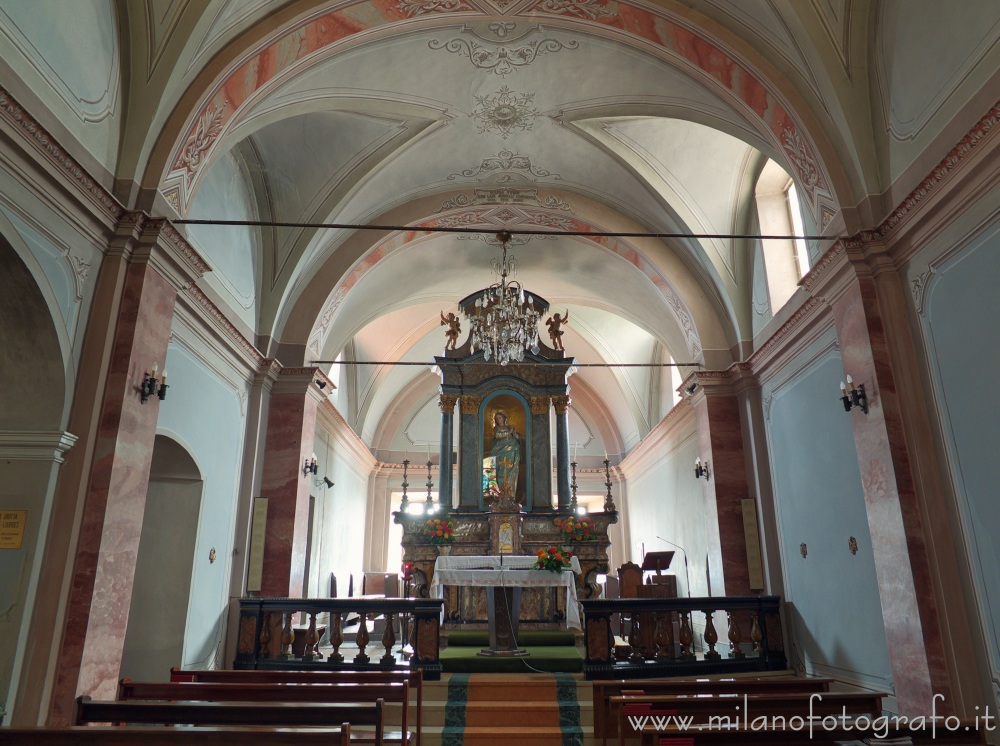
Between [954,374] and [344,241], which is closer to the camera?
[954,374]

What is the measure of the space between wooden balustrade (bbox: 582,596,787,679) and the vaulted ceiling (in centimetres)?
395

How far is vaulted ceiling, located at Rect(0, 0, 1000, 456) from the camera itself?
6.35 m

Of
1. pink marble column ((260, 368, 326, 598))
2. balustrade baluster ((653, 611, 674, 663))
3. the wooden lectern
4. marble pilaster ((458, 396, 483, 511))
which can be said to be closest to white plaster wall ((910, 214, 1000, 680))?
balustrade baluster ((653, 611, 674, 663))

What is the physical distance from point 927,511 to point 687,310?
19.5ft

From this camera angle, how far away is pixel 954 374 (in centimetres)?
559

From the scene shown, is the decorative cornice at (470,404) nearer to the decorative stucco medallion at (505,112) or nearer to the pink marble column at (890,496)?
the decorative stucco medallion at (505,112)

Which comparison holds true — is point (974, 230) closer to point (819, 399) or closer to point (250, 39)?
point (819, 399)

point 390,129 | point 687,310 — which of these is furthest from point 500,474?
point 390,129

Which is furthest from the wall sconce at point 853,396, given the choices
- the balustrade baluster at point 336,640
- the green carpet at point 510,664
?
the balustrade baluster at point 336,640

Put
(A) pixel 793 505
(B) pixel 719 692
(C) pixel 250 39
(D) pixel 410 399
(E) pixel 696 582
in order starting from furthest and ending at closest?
(D) pixel 410 399
(E) pixel 696 582
(A) pixel 793 505
(C) pixel 250 39
(B) pixel 719 692

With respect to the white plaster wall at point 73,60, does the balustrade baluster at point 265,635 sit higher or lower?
lower

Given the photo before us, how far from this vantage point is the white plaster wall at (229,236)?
841 cm

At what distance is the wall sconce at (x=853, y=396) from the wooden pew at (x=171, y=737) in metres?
5.32

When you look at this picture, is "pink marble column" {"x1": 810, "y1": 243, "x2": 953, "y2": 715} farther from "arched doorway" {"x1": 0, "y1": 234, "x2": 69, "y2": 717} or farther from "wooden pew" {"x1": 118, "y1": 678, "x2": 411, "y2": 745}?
"arched doorway" {"x1": 0, "y1": 234, "x2": 69, "y2": 717}
